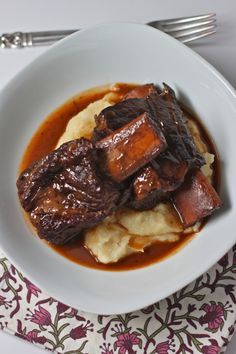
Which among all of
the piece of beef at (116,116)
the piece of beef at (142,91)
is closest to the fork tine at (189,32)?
the piece of beef at (142,91)

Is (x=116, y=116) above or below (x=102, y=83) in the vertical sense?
below

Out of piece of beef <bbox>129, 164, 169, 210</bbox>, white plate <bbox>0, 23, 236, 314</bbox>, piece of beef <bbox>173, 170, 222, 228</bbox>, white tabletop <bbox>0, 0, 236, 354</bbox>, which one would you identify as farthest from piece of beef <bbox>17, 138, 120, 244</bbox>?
white tabletop <bbox>0, 0, 236, 354</bbox>

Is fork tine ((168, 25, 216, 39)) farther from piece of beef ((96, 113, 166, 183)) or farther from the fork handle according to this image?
piece of beef ((96, 113, 166, 183))

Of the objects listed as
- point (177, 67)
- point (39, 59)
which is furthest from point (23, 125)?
point (177, 67)

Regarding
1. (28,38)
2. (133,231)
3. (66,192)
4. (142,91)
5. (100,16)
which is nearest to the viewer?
(66,192)

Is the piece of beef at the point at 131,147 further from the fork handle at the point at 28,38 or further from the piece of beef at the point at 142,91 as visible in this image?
the fork handle at the point at 28,38

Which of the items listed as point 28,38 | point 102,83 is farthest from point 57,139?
point 28,38

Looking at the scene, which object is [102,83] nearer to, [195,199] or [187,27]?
[187,27]
